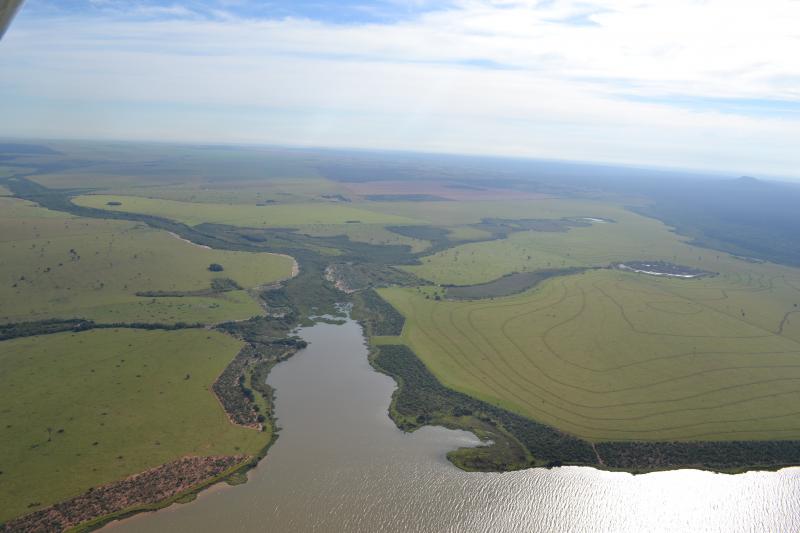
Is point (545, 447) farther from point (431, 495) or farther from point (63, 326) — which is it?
point (63, 326)

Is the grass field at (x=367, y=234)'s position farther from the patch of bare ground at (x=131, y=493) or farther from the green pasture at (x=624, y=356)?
the patch of bare ground at (x=131, y=493)

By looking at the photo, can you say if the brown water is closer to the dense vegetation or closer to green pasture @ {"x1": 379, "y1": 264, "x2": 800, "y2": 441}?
the dense vegetation

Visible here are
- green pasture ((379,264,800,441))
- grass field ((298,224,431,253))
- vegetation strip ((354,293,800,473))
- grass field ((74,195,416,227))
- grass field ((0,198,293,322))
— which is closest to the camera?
vegetation strip ((354,293,800,473))

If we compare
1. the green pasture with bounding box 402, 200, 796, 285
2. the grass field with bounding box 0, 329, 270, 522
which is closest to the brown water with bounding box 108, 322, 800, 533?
the grass field with bounding box 0, 329, 270, 522

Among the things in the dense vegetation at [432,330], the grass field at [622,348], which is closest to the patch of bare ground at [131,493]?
the dense vegetation at [432,330]

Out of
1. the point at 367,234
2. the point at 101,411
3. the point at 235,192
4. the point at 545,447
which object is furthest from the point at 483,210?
the point at 101,411

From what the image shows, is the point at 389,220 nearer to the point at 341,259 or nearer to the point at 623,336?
the point at 341,259
